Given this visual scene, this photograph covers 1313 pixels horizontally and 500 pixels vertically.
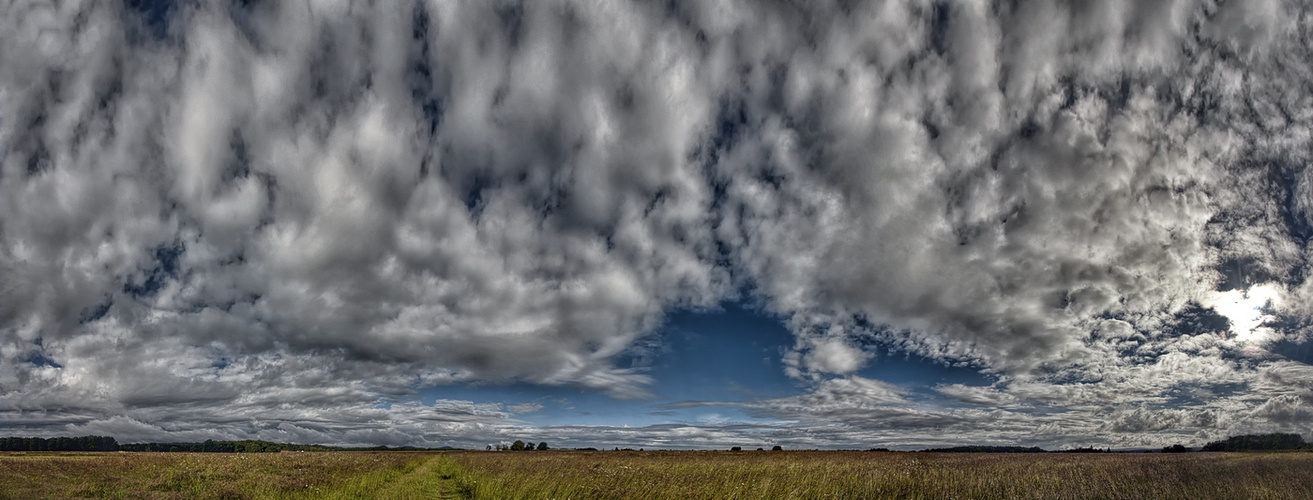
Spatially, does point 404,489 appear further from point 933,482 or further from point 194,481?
point 933,482

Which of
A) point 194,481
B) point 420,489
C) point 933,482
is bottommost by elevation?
point 420,489

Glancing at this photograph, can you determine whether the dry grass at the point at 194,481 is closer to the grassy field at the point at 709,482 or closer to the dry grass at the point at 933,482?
the grassy field at the point at 709,482

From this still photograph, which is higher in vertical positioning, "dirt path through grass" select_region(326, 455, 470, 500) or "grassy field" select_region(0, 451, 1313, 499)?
"grassy field" select_region(0, 451, 1313, 499)

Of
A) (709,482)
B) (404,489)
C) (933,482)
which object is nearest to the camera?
(709,482)

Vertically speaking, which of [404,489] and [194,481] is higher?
[194,481]

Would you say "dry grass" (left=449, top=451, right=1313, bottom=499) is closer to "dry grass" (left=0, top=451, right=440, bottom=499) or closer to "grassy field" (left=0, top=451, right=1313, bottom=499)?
"grassy field" (left=0, top=451, right=1313, bottom=499)

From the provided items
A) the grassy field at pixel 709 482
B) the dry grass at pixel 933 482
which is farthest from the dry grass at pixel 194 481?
the dry grass at pixel 933 482

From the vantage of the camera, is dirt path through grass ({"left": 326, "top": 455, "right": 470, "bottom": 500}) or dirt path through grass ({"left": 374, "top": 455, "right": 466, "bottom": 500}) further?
dirt path through grass ({"left": 374, "top": 455, "right": 466, "bottom": 500})

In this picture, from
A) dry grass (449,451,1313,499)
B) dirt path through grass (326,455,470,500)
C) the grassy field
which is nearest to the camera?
the grassy field

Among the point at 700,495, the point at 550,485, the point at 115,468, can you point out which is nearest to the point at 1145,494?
the point at 700,495

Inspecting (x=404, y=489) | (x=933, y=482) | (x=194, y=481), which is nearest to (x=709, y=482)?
(x=933, y=482)

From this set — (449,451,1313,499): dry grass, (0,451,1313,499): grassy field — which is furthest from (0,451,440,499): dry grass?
(449,451,1313,499): dry grass

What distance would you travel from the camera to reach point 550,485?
71.9 feet

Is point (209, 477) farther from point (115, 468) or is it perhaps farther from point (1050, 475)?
point (1050, 475)
